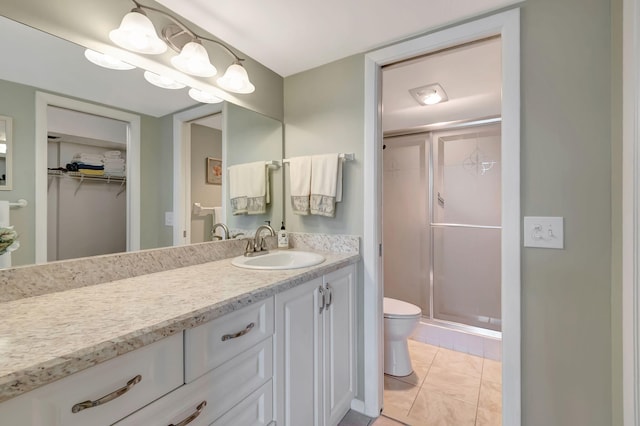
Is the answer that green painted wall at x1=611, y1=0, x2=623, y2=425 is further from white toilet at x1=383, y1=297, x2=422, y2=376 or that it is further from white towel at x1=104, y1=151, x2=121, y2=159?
white towel at x1=104, y1=151, x2=121, y2=159

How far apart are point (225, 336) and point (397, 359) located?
1.56 m

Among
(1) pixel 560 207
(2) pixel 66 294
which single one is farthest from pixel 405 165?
(2) pixel 66 294

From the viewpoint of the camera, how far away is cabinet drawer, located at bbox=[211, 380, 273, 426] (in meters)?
0.89

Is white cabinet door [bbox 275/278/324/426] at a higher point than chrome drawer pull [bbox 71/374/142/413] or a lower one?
lower

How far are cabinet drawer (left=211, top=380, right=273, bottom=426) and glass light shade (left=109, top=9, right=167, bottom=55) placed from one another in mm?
1390

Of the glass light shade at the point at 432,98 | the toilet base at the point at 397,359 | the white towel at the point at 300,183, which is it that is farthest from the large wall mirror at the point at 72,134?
the glass light shade at the point at 432,98

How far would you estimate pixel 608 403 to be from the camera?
108 cm

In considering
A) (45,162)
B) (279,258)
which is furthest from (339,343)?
(45,162)

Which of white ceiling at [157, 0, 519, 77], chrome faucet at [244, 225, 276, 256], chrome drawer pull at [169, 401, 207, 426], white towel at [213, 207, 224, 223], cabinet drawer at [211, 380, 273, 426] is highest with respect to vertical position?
white ceiling at [157, 0, 519, 77]

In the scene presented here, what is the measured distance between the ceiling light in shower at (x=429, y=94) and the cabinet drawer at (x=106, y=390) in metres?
2.13

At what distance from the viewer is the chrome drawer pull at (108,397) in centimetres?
58

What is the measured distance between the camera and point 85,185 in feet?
3.49

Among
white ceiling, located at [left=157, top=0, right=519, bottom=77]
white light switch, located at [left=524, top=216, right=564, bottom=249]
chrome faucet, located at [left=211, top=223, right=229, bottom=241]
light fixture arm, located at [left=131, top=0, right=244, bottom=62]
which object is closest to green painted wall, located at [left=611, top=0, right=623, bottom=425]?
white light switch, located at [left=524, top=216, right=564, bottom=249]

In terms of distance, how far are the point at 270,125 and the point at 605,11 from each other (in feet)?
5.42
